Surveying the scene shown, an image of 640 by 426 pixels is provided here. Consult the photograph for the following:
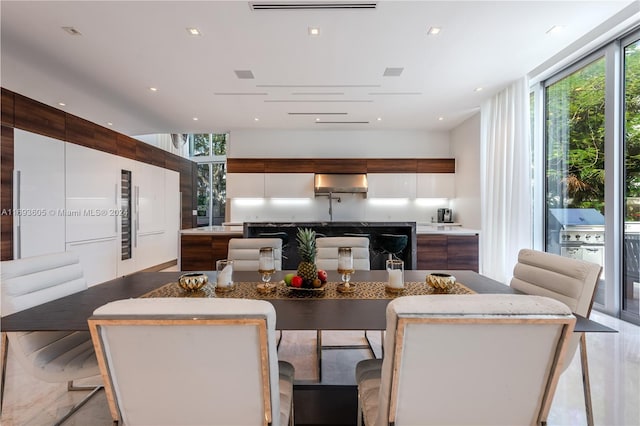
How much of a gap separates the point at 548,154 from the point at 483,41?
2002 millimetres

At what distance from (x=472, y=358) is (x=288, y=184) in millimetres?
5580

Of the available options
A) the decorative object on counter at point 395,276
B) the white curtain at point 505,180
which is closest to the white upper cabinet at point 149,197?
the decorative object on counter at point 395,276

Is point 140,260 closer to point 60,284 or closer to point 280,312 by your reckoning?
point 60,284

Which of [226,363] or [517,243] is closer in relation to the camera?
[226,363]

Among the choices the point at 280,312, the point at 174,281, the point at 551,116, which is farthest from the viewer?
the point at 551,116

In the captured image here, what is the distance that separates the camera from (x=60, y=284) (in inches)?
66.4

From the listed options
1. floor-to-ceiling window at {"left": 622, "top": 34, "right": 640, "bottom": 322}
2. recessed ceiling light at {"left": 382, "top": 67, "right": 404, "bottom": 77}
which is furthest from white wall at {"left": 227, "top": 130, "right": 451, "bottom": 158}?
floor-to-ceiling window at {"left": 622, "top": 34, "right": 640, "bottom": 322}

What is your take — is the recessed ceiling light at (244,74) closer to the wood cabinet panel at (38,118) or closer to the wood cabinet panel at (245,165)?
the wood cabinet panel at (38,118)

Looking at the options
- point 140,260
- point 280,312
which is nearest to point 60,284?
point 280,312

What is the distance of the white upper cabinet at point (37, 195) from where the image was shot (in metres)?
3.04

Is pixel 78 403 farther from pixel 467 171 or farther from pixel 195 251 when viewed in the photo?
pixel 467 171

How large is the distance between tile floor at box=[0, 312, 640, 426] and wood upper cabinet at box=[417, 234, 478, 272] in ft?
6.21

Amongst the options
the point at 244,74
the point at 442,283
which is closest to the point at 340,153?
the point at 244,74

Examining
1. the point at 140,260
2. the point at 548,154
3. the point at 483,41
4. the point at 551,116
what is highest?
the point at 483,41
